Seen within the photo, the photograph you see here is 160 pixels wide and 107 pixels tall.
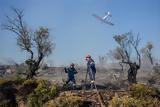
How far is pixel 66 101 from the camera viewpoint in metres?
20.6

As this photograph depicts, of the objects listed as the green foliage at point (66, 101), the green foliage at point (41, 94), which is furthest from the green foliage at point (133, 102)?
the green foliage at point (41, 94)

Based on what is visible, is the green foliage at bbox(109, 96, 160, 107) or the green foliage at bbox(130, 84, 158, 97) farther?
the green foliage at bbox(130, 84, 158, 97)

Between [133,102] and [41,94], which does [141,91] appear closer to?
[133,102]

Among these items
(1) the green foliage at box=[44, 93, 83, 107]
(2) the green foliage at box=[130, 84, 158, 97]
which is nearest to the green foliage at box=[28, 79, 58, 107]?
(1) the green foliage at box=[44, 93, 83, 107]

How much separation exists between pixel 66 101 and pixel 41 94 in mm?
3241

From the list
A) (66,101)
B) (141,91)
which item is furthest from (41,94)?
(141,91)

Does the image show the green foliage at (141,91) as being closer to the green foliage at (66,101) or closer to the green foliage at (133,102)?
the green foliage at (133,102)

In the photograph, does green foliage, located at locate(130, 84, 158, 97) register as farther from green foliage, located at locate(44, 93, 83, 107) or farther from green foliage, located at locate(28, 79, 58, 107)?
green foliage, located at locate(28, 79, 58, 107)

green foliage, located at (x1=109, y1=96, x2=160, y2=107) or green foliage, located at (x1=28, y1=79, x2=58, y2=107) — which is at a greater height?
green foliage, located at (x1=28, y1=79, x2=58, y2=107)

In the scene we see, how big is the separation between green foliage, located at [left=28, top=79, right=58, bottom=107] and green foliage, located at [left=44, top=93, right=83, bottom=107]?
4.40 ft

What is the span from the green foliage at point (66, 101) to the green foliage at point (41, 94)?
52.8 inches

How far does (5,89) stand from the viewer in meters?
24.7

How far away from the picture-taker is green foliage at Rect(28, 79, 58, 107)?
901 inches

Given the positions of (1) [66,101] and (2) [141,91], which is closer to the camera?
(1) [66,101]
